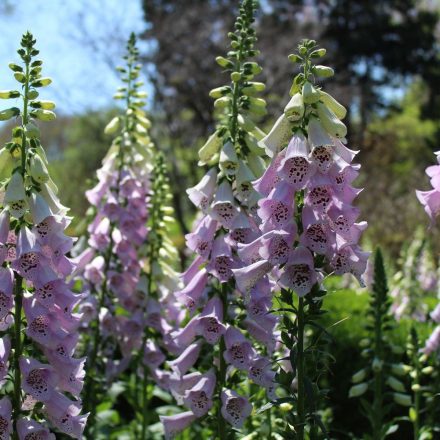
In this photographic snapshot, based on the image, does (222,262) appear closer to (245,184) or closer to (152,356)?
(245,184)

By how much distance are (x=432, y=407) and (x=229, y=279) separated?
1.72 meters

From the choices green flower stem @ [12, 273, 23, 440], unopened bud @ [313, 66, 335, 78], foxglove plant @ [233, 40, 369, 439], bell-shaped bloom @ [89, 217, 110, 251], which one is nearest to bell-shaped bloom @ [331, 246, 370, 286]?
foxglove plant @ [233, 40, 369, 439]

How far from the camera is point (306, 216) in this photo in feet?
8.59

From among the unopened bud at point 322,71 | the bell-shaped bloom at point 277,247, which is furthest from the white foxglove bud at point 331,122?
the bell-shaped bloom at point 277,247

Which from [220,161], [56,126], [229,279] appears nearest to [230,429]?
[229,279]

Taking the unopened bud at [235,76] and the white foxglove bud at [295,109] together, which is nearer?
the white foxglove bud at [295,109]

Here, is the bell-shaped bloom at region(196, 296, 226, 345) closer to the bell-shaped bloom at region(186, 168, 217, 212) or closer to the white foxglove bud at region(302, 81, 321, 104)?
the bell-shaped bloom at region(186, 168, 217, 212)

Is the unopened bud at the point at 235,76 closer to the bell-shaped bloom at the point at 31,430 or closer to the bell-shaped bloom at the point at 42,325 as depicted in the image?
the bell-shaped bloom at the point at 42,325

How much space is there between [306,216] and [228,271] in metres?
0.69

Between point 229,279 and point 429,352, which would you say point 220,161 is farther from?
point 429,352

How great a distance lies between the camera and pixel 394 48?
96.5 feet

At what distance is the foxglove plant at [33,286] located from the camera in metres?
2.79

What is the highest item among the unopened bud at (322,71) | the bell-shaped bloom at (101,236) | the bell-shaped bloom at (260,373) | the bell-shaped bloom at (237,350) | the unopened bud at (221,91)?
the unopened bud at (221,91)

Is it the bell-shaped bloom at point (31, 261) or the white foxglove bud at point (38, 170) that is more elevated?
the white foxglove bud at point (38, 170)
